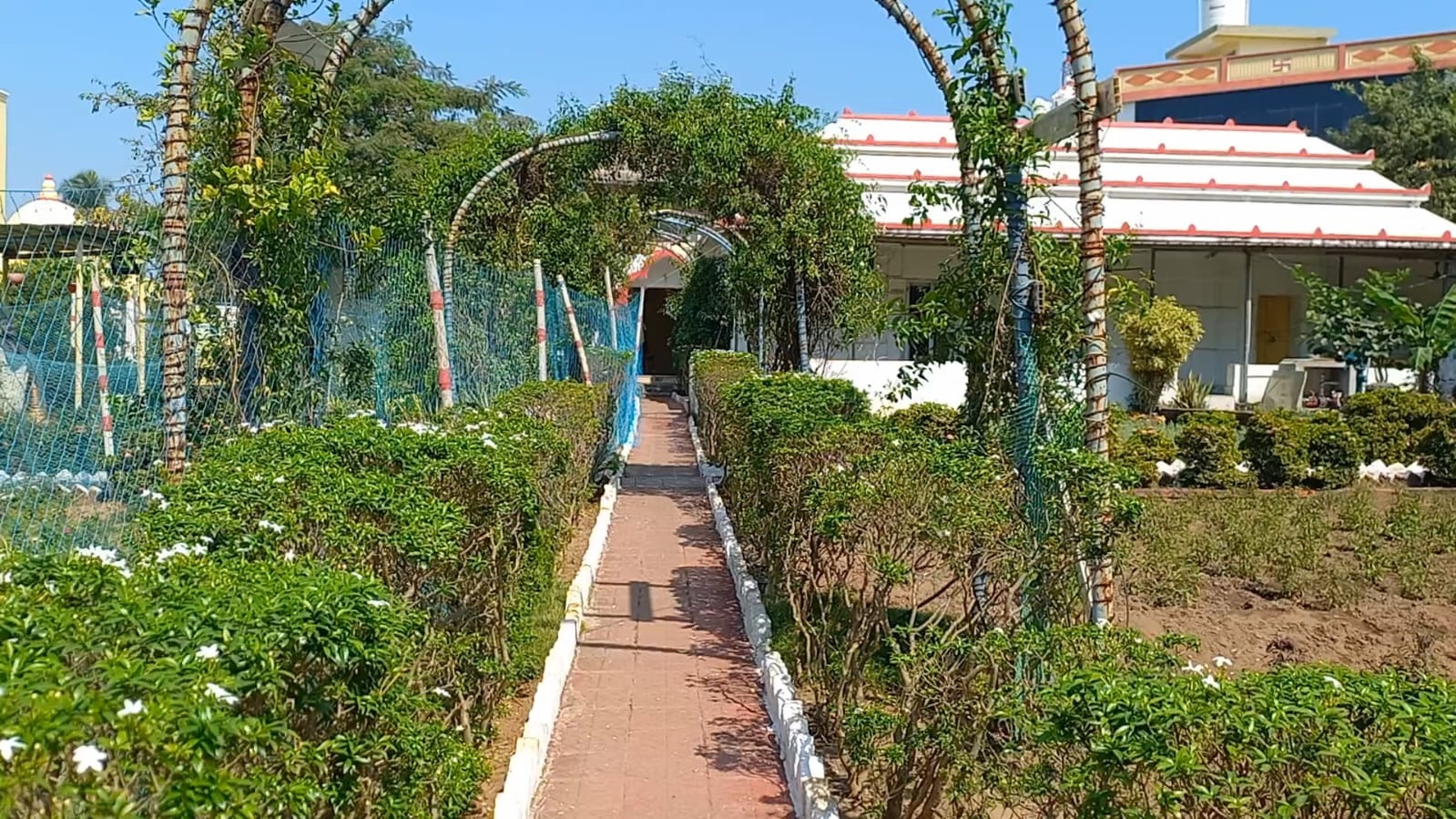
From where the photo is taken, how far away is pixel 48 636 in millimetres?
2355

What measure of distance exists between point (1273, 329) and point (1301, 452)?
877cm

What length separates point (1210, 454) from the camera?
1291cm

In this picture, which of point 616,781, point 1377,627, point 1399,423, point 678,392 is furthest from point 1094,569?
point 678,392

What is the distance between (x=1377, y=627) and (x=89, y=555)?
6.84m

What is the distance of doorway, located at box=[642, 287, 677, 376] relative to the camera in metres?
33.1

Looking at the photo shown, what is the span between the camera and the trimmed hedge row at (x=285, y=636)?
77.8 inches

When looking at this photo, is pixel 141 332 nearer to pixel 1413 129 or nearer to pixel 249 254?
pixel 249 254

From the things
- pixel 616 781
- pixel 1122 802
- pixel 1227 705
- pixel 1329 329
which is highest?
pixel 1329 329

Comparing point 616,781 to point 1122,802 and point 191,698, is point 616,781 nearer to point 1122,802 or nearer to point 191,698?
point 1122,802

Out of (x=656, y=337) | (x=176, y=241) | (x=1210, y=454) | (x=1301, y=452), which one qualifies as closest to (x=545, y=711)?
(x=176, y=241)

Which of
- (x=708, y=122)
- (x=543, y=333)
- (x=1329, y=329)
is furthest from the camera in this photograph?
(x=708, y=122)

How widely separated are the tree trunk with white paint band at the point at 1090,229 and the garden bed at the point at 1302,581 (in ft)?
1.74

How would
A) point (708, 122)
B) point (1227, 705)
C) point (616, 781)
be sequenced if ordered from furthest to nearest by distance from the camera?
point (708, 122) < point (616, 781) < point (1227, 705)

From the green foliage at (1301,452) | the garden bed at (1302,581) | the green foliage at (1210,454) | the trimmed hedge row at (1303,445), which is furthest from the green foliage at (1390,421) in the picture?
the garden bed at (1302,581)
